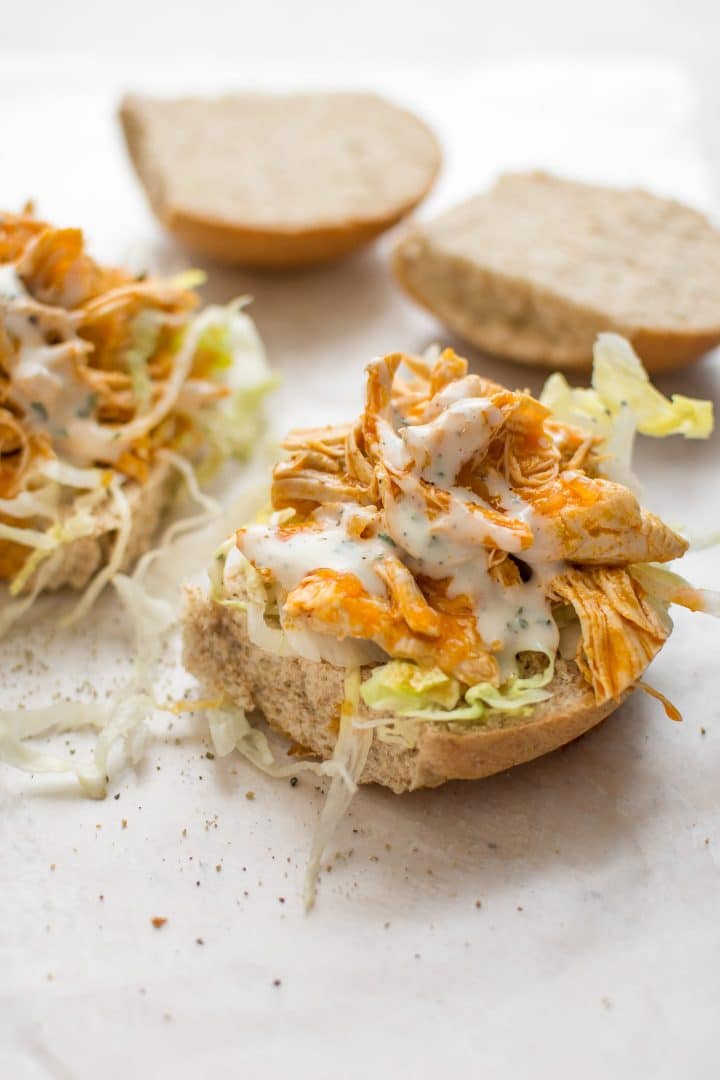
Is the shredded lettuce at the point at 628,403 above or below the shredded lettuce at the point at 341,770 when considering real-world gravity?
above

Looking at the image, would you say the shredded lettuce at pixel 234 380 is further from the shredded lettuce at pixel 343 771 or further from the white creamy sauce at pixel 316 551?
the shredded lettuce at pixel 343 771

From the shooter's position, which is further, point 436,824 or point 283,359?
point 283,359

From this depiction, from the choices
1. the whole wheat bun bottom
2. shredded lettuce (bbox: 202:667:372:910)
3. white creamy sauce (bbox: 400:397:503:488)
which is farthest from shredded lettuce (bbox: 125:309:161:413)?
shredded lettuce (bbox: 202:667:372:910)

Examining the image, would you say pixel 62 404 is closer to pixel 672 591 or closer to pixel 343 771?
pixel 343 771

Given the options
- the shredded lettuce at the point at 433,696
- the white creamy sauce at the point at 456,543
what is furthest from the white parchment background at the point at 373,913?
the white creamy sauce at the point at 456,543

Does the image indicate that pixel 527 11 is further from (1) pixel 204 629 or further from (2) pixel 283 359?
(1) pixel 204 629

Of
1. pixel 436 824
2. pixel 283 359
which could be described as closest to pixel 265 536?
pixel 436 824
